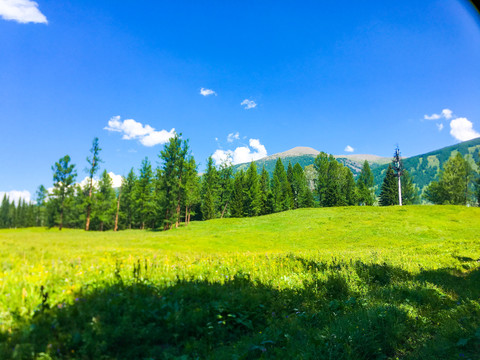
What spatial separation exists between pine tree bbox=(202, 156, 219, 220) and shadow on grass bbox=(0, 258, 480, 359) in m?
65.0

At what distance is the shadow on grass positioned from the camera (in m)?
3.48

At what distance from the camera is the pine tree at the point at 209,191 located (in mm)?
70812

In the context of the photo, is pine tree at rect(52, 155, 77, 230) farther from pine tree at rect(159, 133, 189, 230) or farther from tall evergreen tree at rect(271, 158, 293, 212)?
tall evergreen tree at rect(271, 158, 293, 212)

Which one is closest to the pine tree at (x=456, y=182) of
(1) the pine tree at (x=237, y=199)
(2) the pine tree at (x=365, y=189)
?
(2) the pine tree at (x=365, y=189)

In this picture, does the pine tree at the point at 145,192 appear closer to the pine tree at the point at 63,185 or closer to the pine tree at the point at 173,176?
the pine tree at the point at 173,176

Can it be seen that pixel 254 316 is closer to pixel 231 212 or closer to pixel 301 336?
pixel 301 336

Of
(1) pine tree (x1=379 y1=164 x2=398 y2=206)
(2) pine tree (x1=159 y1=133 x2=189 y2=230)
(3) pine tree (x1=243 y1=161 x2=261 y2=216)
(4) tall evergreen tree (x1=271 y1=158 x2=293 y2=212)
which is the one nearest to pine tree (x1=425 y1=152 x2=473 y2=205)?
(1) pine tree (x1=379 y1=164 x2=398 y2=206)

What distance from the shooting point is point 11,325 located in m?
3.25

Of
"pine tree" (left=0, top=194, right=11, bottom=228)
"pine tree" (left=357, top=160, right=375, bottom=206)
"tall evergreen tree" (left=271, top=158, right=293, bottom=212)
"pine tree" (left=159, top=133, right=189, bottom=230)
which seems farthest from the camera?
"pine tree" (left=357, top=160, right=375, bottom=206)

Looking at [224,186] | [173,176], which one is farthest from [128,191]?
[224,186]

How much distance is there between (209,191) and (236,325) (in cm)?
6760

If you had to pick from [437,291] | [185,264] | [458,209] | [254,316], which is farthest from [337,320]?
[458,209]

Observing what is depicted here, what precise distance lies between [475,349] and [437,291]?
11.7ft

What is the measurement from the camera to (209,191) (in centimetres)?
7194
